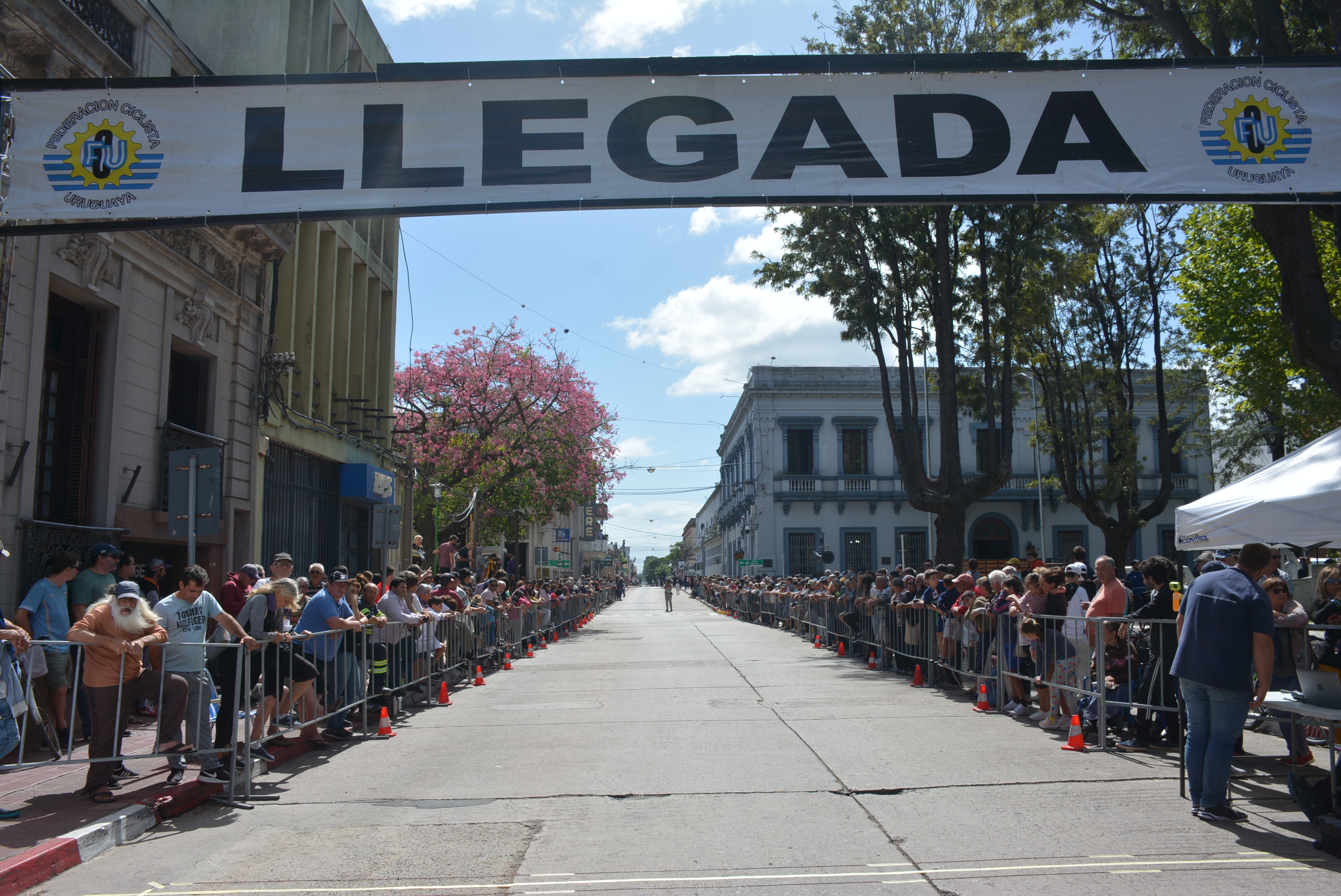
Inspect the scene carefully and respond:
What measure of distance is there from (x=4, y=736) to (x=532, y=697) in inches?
312

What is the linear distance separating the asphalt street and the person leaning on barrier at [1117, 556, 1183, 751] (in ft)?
1.29

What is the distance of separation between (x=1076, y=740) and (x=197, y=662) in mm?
7582

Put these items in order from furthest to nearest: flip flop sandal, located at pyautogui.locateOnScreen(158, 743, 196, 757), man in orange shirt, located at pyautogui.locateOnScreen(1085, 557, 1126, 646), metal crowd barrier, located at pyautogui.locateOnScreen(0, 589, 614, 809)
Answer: man in orange shirt, located at pyautogui.locateOnScreen(1085, 557, 1126, 646)
flip flop sandal, located at pyautogui.locateOnScreen(158, 743, 196, 757)
metal crowd barrier, located at pyautogui.locateOnScreen(0, 589, 614, 809)

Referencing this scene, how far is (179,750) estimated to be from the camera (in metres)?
7.07

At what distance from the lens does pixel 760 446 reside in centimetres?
4953

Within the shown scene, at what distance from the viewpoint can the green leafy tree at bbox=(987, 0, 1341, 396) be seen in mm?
10125

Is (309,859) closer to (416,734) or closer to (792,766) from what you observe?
(792,766)

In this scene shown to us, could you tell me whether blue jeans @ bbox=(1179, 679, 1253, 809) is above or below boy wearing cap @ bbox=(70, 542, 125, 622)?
below

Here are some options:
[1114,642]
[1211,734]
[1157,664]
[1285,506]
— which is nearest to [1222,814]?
[1211,734]

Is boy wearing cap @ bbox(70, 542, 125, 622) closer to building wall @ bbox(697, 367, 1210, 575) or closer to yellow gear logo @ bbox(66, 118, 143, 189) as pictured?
yellow gear logo @ bbox(66, 118, 143, 189)

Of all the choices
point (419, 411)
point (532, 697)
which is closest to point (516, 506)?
point (419, 411)

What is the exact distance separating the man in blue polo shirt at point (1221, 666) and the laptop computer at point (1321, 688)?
0.82 feet

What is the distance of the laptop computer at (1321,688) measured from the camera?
5941 mm

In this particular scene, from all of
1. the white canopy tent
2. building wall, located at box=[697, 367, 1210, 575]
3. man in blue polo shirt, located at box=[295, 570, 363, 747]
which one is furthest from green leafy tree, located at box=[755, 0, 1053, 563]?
building wall, located at box=[697, 367, 1210, 575]
